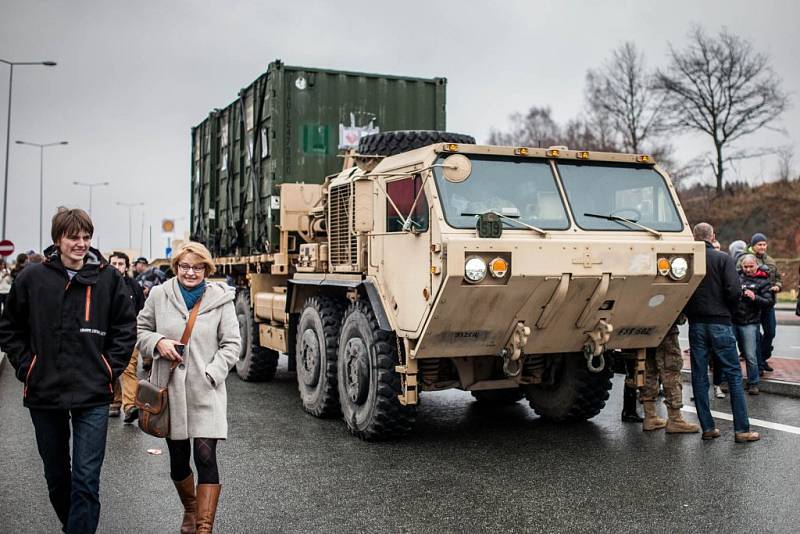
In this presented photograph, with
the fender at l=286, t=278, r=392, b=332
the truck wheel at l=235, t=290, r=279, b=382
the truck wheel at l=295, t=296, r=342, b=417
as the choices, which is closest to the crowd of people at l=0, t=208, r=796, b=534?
the fender at l=286, t=278, r=392, b=332

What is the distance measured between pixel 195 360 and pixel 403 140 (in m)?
4.19

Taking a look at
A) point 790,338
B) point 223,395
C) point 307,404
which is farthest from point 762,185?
point 223,395

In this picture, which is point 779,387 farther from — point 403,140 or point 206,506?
point 206,506

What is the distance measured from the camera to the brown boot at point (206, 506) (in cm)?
486

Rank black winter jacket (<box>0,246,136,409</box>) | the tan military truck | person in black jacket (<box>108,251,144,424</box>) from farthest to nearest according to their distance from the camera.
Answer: person in black jacket (<box>108,251,144,424</box>)
the tan military truck
black winter jacket (<box>0,246,136,409</box>)

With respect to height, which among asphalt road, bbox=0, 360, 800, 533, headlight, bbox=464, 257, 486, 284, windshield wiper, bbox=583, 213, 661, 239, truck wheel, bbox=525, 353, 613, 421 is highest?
windshield wiper, bbox=583, 213, 661, 239

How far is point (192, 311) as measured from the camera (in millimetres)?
5008

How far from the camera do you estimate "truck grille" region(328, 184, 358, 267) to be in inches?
327

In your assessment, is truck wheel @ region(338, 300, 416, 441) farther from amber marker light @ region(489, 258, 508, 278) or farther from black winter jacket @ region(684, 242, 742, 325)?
black winter jacket @ region(684, 242, 742, 325)

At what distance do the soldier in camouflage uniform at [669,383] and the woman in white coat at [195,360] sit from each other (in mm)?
4466

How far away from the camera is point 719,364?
25.1 ft

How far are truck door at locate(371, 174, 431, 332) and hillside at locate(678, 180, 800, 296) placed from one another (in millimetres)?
26422

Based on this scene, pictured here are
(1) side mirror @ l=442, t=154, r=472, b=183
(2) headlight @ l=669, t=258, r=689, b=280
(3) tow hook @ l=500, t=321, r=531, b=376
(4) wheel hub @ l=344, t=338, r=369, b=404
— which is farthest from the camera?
(4) wheel hub @ l=344, t=338, r=369, b=404

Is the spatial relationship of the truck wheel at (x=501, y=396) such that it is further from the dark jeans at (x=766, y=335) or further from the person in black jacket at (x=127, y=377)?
the person in black jacket at (x=127, y=377)
